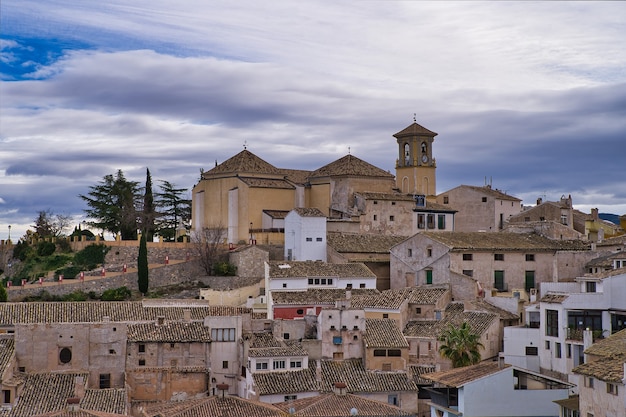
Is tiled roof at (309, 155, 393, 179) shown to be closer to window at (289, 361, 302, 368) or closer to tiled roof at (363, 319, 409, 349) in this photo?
tiled roof at (363, 319, 409, 349)

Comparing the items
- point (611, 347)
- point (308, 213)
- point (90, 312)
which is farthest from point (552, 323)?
point (308, 213)

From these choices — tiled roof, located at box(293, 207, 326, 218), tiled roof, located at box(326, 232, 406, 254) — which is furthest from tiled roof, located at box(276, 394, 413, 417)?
tiled roof, located at box(293, 207, 326, 218)

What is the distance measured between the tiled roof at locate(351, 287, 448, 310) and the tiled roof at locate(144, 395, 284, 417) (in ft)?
34.4

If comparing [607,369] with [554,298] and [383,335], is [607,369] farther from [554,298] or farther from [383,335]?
[383,335]

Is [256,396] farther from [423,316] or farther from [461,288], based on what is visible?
[461,288]

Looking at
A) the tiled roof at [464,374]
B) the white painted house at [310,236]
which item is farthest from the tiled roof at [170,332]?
the white painted house at [310,236]

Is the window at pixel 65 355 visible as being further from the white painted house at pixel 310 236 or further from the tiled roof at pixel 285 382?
the white painted house at pixel 310 236

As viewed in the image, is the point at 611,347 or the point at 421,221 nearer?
the point at 611,347

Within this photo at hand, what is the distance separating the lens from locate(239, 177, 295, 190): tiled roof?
58312 millimetres

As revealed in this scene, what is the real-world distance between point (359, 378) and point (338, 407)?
394 centimetres

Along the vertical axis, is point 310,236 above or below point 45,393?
above

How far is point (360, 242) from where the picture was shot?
53656mm

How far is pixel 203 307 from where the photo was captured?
1638 inches

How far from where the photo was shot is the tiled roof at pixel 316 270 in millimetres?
46562
